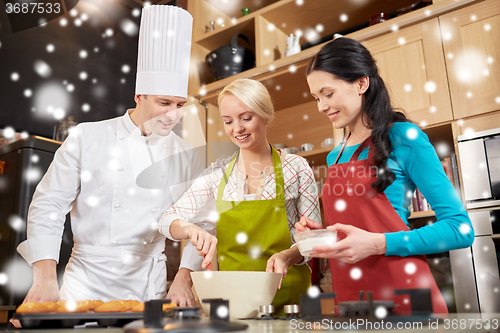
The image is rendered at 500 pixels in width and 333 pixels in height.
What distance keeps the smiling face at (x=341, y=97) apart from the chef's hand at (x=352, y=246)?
1.22 feet

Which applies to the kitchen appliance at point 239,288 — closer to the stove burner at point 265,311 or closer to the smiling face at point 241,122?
the stove burner at point 265,311

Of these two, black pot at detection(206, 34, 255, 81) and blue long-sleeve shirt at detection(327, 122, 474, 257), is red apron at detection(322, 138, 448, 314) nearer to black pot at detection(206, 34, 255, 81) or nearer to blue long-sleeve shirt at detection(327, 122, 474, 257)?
blue long-sleeve shirt at detection(327, 122, 474, 257)

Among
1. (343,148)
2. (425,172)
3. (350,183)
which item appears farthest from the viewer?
(343,148)

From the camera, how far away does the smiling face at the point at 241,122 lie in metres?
1.24

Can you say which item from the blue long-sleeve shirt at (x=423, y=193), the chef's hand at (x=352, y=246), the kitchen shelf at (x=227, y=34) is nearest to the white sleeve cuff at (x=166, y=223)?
the chef's hand at (x=352, y=246)

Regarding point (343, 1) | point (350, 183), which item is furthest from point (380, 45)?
point (350, 183)

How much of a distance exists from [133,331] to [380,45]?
179cm

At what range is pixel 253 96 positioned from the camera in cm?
124

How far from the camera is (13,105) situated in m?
2.06

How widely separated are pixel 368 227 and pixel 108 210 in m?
0.81

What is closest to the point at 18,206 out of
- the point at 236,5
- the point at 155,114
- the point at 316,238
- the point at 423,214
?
the point at 155,114

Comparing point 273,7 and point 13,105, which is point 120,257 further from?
point 273,7

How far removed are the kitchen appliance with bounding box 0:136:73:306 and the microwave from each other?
5.95 feet

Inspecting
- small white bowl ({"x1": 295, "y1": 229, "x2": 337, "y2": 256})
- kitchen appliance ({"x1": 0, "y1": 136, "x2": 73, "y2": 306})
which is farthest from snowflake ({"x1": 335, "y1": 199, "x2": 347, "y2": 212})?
kitchen appliance ({"x1": 0, "y1": 136, "x2": 73, "y2": 306})
